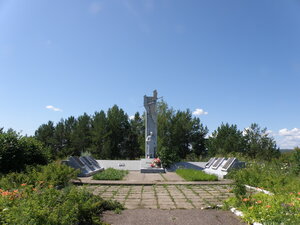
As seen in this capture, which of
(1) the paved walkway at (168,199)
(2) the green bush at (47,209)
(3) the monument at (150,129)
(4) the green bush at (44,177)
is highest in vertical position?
(3) the monument at (150,129)

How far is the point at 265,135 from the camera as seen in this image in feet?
96.3

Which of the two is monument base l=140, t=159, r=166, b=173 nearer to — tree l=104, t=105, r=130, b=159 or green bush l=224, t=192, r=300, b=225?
green bush l=224, t=192, r=300, b=225

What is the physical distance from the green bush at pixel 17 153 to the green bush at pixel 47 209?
16.8ft

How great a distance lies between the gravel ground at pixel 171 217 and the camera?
15.2 feet

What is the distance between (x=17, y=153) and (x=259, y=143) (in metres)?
26.1

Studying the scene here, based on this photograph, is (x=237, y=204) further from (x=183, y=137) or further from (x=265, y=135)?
(x=183, y=137)

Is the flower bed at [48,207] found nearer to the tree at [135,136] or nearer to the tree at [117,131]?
the tree at [117,131]

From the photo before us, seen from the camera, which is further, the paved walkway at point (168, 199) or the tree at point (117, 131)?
the tree at point (117, 131)

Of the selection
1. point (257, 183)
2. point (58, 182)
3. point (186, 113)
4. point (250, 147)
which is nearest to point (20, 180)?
point (58, 182)

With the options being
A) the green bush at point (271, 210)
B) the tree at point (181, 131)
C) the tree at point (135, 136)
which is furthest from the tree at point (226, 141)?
the green bush at point (271, 210)

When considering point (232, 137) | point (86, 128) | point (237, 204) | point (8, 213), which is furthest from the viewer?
point (86, 128)

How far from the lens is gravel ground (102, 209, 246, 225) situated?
4621 mm

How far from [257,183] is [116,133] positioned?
3406 cm

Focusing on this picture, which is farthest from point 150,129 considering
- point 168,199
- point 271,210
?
point 271,210
